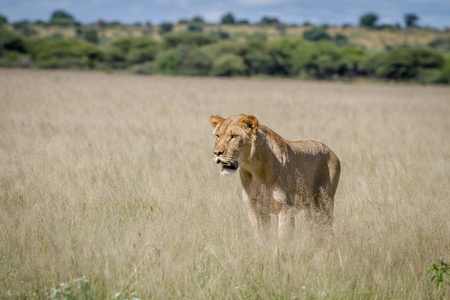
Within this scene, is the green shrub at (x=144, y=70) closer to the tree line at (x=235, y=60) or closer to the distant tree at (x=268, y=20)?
the tree line at (x=235, y=60)

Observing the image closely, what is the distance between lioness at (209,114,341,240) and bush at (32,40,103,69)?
52.3 meters

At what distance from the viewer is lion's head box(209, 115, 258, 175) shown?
14.1 feet

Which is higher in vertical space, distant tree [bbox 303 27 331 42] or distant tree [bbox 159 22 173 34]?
distant tree [bbox 159 22 173 34]

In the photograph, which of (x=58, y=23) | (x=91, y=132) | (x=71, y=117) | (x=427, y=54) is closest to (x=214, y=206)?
(x=91, y=132)

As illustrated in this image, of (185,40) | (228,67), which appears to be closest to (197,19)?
(185,40)

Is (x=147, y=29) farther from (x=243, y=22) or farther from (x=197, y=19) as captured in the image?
(x=243, y=22)

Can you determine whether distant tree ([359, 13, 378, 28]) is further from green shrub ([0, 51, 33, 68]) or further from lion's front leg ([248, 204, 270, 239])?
lion's front leg ([248, 204, 270, 239])

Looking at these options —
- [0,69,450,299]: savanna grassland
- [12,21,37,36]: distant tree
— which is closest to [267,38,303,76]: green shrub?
[0,69,450,299]: savanna grassland

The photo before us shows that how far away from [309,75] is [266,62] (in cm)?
593

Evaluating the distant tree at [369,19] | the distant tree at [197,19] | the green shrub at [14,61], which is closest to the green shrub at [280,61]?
the green shrub at [14,61]

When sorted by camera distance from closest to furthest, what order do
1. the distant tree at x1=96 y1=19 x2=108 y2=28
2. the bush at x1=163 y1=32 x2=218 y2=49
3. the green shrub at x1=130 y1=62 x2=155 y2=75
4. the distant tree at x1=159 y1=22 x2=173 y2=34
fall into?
the green shrub at x1=130 y1=62 x2=155 y2=75 → the bush at x1=163 y1=32 x2=218 y2=49 → the distant tree at x1=159 y1=22 x2=173 y2=34 → the distant tree at x1=96 y1=19 x2=108 y2=28

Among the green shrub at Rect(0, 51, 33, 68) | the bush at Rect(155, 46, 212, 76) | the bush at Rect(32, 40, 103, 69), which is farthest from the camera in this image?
the bush at Rect(155, 46, 212, 76)

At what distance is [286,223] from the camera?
4.50 m

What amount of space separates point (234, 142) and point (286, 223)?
2.91 feet
